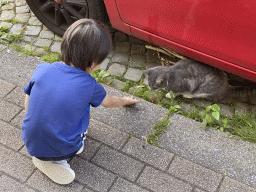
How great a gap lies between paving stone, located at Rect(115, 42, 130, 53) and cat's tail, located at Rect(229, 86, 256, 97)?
4.73 feet

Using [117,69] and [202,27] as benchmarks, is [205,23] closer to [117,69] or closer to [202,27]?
[202,27]

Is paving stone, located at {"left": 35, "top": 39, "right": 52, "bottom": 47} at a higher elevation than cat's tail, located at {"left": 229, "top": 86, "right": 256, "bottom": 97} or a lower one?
higher

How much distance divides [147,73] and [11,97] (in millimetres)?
1555

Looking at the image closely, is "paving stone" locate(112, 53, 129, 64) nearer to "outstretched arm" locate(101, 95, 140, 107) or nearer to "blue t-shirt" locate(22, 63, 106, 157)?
"outstretched arm" locate(101, 95, 140, 107)

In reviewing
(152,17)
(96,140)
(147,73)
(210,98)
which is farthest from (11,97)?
(210,98)

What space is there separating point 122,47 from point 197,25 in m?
1.32

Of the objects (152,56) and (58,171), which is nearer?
(58,171)

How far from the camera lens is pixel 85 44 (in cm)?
173

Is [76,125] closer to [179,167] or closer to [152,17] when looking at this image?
[179,167]

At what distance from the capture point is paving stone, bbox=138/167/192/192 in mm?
2191

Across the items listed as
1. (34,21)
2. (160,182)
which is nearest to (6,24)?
(34,21)

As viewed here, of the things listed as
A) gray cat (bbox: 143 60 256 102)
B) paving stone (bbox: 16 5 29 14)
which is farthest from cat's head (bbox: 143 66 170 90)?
paving stone (bbox: 16 5 29 14)

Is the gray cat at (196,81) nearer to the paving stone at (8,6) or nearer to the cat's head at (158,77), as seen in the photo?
the cat's head at (158,77)

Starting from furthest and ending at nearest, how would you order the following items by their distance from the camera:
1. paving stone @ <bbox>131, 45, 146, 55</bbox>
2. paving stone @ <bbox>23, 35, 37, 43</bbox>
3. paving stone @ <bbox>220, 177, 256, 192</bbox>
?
paving stone @ <bbox>23, 35, 37, 43</bbox>, paving stone @ <bbox>131, 45, 146, 55</bbox>, paving stone @ <bbox>220, 177, 256, 192</bbox>
